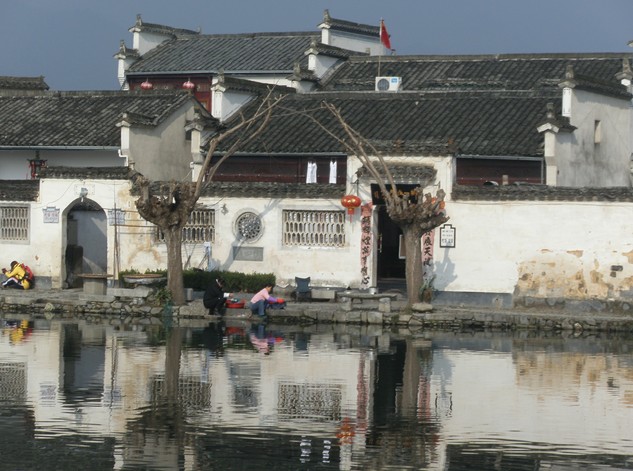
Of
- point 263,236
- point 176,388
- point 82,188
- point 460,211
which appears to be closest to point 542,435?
point 176,388

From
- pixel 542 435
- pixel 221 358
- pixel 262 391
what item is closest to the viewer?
pixel 542 435

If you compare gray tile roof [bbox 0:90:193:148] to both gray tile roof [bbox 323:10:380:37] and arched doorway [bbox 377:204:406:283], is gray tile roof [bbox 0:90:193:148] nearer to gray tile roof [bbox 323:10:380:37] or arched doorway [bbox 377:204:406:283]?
arched doorway [bbox 377:204:406:283]

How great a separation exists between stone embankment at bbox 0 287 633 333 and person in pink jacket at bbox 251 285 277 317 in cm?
23

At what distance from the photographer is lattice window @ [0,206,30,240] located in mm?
44094

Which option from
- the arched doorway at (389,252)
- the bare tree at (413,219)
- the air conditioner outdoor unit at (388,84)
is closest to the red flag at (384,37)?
the air conditioner outdoor unit at (388,84)

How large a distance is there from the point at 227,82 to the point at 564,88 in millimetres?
10955

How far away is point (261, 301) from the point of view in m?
37.0

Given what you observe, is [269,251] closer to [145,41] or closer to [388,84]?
[388,84]

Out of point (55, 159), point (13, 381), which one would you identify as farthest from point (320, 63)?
Answer: point (13, 381)

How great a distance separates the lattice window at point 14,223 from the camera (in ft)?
145

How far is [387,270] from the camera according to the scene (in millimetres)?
46688

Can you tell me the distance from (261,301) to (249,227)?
5360 millimetres

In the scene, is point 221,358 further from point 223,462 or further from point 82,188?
point 82,188

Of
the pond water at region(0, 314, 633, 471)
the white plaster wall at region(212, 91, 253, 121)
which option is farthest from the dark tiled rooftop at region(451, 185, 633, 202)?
the white plaster wall at region(212, 91, 253, 121)
